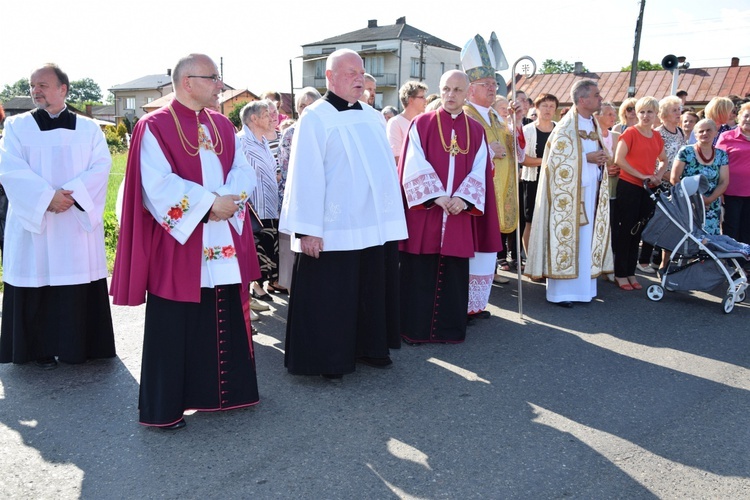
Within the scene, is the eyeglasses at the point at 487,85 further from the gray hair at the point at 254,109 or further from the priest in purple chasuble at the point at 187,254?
the priest in purple chasuble at the point at 187,254

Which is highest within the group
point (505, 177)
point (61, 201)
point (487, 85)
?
point (487, 85)

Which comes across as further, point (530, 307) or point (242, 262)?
point (530, 307)

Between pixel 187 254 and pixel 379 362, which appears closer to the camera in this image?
pixel 187 254

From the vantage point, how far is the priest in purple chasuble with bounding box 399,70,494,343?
17.2 feet

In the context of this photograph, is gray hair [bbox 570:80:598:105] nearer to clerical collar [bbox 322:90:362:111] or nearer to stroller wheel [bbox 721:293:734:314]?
stroller wheel [bbox 721:293:734:314]

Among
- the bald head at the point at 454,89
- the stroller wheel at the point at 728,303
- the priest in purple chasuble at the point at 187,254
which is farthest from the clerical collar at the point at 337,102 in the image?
the stroller wheel at the point at 728,303

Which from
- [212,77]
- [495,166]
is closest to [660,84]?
[495,166]

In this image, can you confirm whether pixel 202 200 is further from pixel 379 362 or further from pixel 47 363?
pixel 47 363

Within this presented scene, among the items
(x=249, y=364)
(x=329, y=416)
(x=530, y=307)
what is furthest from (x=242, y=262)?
(x=530, y=307)

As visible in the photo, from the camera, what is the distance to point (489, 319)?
5988 mm

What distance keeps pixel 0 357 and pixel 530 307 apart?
4461 mm

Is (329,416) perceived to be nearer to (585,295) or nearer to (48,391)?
(48,391)

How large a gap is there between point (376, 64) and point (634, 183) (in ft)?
197

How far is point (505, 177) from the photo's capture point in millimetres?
6562
